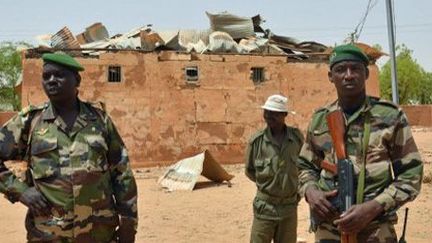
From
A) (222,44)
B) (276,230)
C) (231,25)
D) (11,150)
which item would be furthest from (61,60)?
(231,25)

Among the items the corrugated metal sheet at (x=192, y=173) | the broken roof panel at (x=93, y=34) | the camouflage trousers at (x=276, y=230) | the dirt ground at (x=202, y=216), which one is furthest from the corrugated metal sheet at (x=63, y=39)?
the camouflage trousers at (x=276, y=230)

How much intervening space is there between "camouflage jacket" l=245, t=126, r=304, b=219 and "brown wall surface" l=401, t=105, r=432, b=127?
30.0 m

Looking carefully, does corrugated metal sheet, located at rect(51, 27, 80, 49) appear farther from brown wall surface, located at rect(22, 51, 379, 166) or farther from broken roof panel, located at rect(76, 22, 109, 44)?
broken roof panel, located at rect(76, 22, 109, 44)

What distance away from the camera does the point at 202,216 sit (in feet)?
27.2

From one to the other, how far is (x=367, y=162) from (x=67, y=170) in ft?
4.99

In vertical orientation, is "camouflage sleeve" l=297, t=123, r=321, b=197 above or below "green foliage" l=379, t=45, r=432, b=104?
above

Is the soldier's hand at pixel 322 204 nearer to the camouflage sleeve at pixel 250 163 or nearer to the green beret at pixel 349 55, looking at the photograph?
the green beret at pixel 349 55

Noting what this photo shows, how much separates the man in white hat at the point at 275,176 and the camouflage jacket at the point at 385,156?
64.5 inches

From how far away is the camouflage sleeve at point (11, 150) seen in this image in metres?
2.76

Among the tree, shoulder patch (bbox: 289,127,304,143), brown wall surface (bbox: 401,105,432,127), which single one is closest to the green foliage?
brown wall surface (bbox: 401,105,432,127)

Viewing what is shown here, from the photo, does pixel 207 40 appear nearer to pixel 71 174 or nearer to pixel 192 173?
pixel 192 173

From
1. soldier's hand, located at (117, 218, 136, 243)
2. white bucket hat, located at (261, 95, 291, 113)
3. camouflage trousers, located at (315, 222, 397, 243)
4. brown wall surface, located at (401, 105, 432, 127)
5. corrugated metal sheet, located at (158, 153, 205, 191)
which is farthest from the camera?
brown wall surface, located at (401, 105, 432, 127)

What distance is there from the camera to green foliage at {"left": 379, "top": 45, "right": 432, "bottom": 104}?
46.6m

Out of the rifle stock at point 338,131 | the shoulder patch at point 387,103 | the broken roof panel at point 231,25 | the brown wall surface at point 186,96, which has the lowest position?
the brown wall surface at point 186,96
